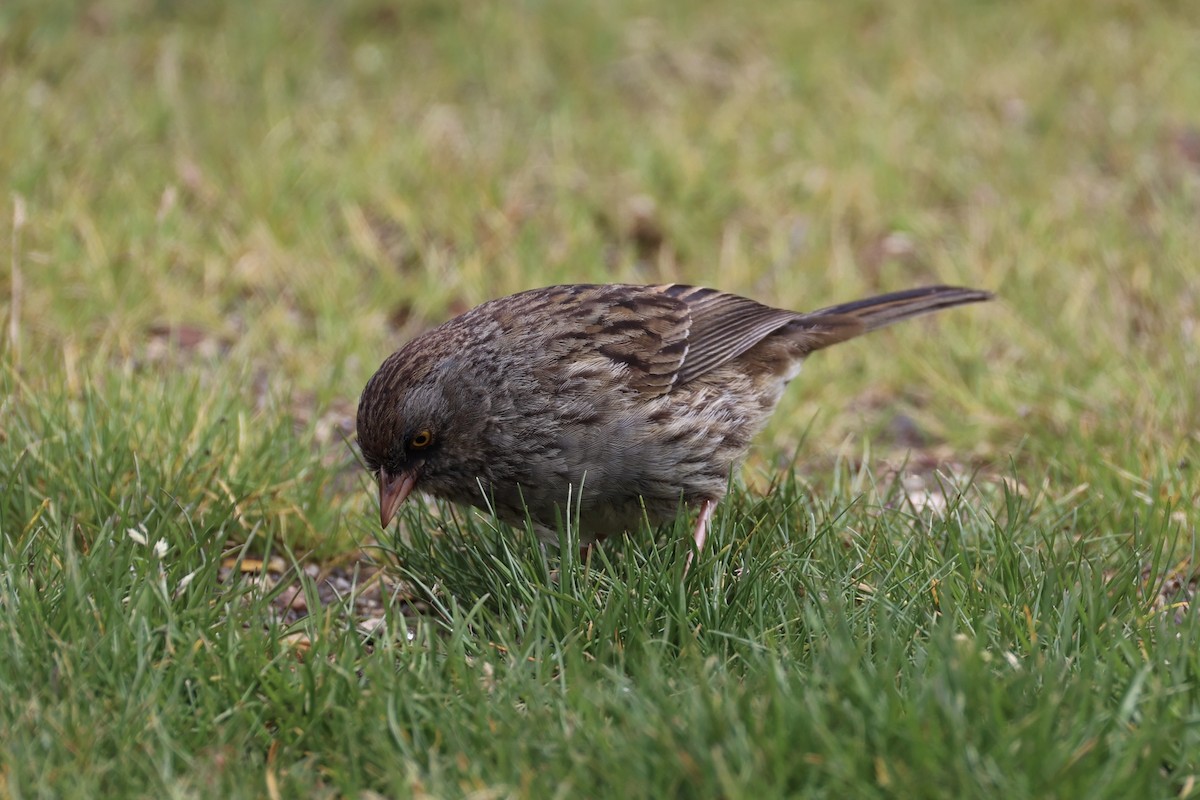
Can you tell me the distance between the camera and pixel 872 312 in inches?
216

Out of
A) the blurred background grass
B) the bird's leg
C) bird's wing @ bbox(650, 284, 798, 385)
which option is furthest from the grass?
bird's wing @ bbox(650, 284, 798, 385)

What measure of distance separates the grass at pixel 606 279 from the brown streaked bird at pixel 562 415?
6.9 inches

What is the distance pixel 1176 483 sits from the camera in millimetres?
4730

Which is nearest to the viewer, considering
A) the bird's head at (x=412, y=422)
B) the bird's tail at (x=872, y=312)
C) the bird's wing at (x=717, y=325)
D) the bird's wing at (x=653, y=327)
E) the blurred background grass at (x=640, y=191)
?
the bird's head at (x=412, y=422)

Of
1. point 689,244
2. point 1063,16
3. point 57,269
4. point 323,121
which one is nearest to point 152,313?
point 57,269

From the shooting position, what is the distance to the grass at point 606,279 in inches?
123

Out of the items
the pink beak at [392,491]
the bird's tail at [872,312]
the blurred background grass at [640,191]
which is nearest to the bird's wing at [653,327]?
the bird's tail at [872,312]

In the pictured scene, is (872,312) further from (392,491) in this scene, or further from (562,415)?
(392,491)

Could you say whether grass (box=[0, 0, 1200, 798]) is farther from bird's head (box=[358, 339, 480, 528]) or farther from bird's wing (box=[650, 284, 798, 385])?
bird's wing (box=[650, 284, 798, 385])

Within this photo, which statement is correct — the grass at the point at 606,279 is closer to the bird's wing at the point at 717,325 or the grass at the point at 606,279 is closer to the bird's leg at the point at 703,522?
the bird's leg at the point at 703,522

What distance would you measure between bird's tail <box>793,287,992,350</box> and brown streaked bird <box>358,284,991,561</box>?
1.87 ft

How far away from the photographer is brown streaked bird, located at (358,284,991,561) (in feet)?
14.1

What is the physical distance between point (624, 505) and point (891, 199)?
13.2 ft

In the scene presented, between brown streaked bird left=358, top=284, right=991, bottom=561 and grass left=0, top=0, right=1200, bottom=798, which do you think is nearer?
grass left=0, top=0, right=1200, bottom=798
